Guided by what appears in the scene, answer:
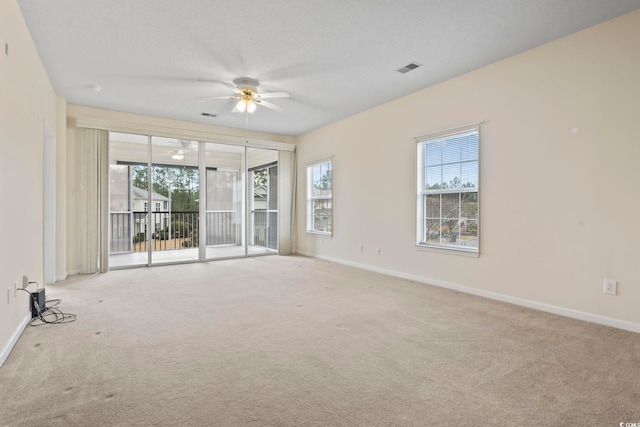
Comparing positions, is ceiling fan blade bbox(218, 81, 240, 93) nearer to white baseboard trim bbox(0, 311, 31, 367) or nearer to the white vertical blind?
the white vertical blind

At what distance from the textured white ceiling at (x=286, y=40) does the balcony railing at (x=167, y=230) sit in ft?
7.44

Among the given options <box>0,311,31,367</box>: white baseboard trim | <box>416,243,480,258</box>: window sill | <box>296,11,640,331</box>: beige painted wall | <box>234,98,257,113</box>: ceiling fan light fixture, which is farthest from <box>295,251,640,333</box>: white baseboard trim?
<box>0,311,31,367</box>: white baseboard trim

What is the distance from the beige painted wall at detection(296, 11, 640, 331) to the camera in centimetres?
293

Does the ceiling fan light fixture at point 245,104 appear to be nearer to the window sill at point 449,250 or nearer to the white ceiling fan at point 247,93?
the white ceiling fan at point 247,93

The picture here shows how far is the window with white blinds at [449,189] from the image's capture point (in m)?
4.18

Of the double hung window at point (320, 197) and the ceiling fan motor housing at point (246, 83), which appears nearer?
the ceiling fan motor housing at point (246, 83)

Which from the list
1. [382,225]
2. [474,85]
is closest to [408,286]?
[382,225]

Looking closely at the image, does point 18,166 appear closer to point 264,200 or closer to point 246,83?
point 246,83

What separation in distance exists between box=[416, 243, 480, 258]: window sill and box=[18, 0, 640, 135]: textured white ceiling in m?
2.24

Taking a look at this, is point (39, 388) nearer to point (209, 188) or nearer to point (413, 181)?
point (413, 181)

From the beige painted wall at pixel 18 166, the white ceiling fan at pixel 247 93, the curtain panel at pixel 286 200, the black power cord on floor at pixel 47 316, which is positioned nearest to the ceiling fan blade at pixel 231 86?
the white ceiling fan at pixel 247 93

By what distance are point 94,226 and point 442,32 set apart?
573cm

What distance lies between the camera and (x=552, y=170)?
3.38 m

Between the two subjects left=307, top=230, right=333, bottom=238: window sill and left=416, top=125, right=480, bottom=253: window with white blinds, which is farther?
left=307, top=230, right=333, bottom=238: window sill
